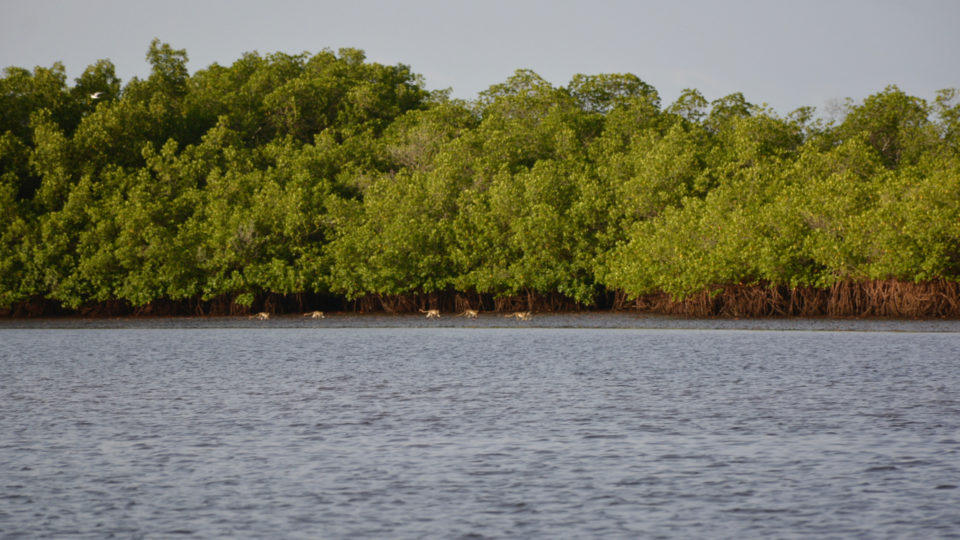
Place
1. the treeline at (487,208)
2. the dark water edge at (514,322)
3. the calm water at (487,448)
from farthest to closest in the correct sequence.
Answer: the treeline at (487,208)
the dark water edge at (514,322)
the calm water at (487,448)

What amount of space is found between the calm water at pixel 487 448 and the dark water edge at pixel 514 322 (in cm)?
1261

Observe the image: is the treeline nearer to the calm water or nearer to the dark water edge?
the dark water edge

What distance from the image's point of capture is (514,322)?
45.5 metres

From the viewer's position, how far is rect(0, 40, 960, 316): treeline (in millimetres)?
44562

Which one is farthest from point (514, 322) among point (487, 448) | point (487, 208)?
point (487, 448)

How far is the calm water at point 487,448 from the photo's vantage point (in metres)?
9.45

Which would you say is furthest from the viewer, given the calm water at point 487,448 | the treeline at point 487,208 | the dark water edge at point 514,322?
the treeline at point 487,208

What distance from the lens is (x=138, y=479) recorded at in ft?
36.8

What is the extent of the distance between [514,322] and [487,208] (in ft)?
36.8

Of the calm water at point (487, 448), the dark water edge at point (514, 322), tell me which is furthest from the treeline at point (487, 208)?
the calm water at point (487, 448)

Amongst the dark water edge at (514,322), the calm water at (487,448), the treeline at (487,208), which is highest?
the treeline at (487,208)

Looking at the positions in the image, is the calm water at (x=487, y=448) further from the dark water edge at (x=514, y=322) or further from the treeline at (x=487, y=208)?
the treeline at (x=487, y=208)

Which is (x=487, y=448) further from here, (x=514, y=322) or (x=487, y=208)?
(x=487, y=208)

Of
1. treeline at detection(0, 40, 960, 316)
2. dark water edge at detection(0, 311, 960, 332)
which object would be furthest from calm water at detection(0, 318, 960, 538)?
treeline at detection(0, 40, 960, 316)
